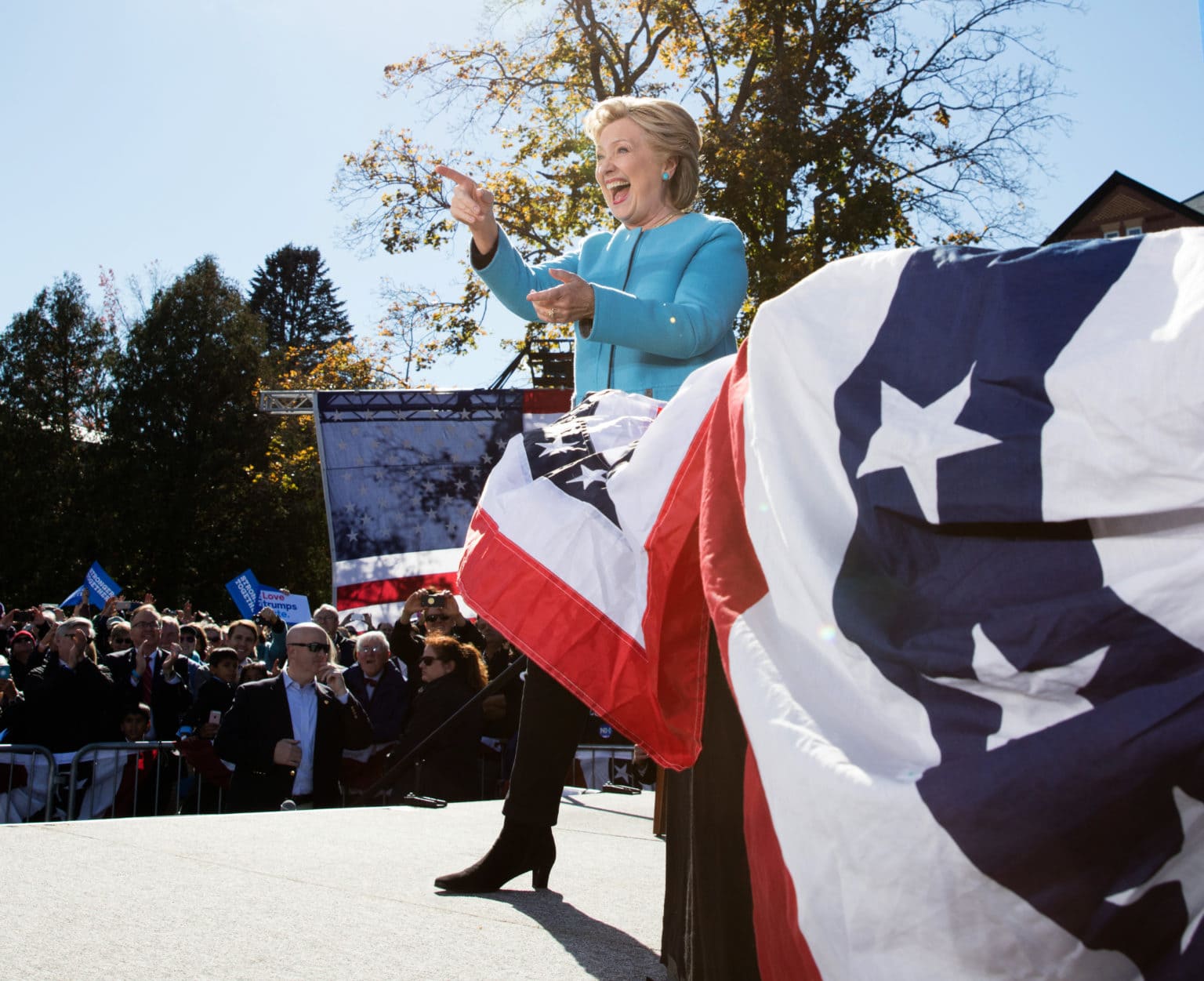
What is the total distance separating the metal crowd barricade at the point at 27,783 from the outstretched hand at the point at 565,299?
5.79m

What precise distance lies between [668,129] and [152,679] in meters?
7.41

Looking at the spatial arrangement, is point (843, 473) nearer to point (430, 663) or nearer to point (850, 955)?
point (850, 955)

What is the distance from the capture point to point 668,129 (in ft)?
8.77

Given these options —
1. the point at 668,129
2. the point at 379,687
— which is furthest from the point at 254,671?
the point at 668,129

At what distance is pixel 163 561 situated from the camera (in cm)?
3572

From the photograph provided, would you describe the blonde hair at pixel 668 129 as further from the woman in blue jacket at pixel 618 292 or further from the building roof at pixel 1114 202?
the building roof at pixel 1114 202

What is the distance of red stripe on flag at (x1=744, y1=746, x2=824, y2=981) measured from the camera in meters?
1.26

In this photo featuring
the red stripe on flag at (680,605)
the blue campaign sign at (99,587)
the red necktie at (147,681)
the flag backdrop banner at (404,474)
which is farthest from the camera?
the blue campaign sign at (99,587)

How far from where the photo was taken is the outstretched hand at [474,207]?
8.35 ft

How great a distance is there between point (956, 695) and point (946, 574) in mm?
120

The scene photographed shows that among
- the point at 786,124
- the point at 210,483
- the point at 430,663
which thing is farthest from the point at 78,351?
the point at 430,663

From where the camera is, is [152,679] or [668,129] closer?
[668,129]

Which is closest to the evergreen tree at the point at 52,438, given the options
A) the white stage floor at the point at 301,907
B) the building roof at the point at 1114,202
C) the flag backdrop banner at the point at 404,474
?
the flag backdrop banner at the point at 404,474

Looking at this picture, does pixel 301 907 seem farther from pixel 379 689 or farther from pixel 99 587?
pixel 99 587
